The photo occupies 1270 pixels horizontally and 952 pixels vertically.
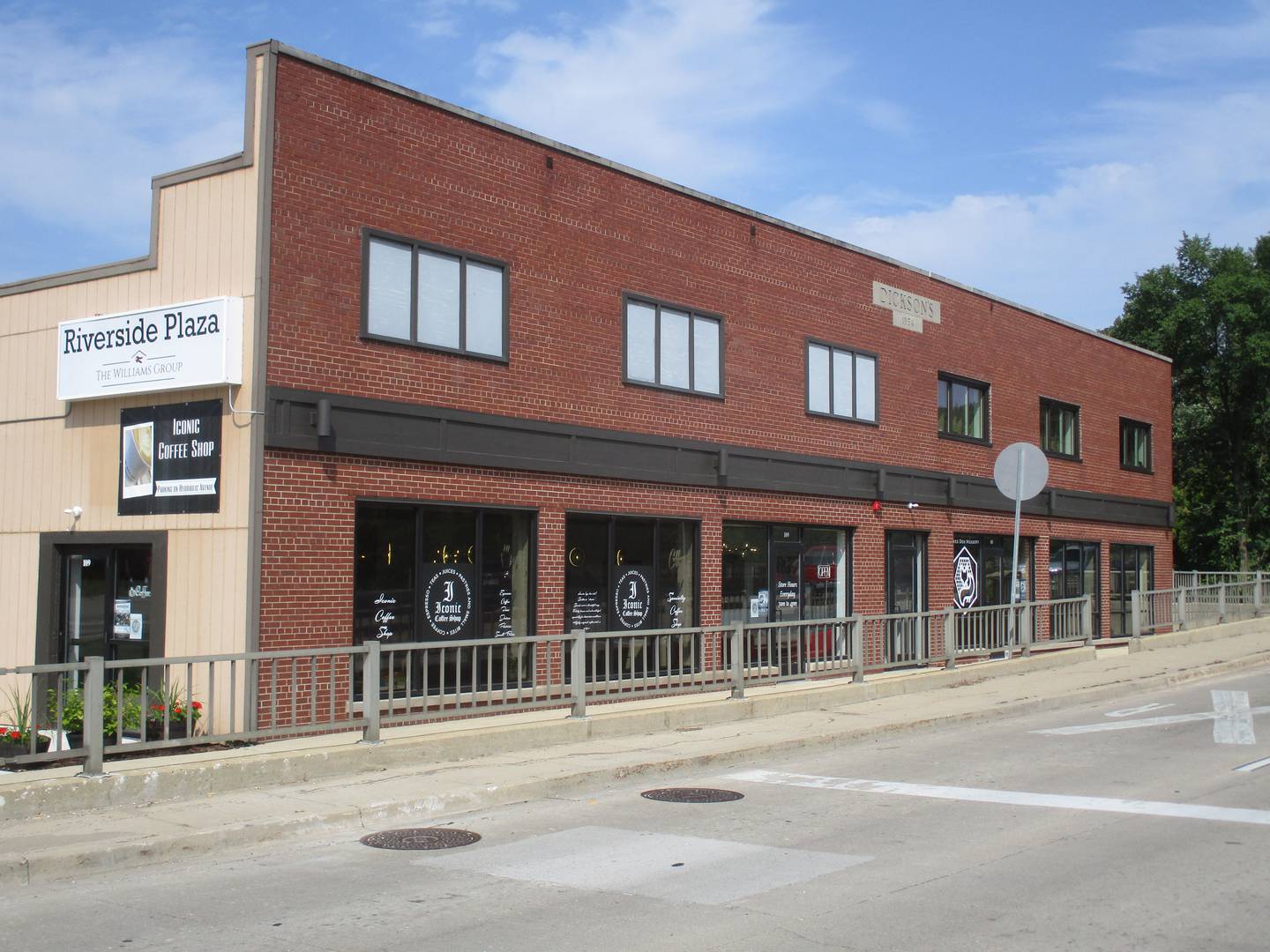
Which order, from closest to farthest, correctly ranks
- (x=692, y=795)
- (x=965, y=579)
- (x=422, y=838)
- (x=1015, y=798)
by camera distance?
(x=422, y=838) < (x=1015, y=798) < (x=692, y=795) < (x=965, y=579)

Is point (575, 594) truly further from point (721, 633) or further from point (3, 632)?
point (3, 632)

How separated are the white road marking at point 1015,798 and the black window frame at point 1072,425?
58.9ft

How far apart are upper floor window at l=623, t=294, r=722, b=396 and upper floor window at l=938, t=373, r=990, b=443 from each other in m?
7.13

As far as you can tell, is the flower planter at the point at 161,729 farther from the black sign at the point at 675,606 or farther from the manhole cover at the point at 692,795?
the black sign at the point at 675,606

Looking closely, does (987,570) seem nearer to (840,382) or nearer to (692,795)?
(840,382)

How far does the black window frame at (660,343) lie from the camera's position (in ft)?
61.6

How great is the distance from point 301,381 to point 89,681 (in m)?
5.07

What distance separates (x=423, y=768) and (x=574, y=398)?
6.99m

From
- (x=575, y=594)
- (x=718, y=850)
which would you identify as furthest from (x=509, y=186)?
(x=718, y=850)

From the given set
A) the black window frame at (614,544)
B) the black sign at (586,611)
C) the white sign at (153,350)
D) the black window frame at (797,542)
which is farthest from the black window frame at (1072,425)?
the white sign at (153,350)

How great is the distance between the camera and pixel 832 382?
22.7 m

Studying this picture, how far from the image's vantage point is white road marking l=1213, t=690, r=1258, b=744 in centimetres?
1423

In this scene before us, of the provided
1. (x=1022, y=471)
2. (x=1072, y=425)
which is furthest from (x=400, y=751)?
(x=1072, y=425)

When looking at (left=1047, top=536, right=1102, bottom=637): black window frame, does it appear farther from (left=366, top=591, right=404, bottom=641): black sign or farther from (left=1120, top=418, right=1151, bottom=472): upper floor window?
(left=366, top=591, right=404, bottom=641): black sign
